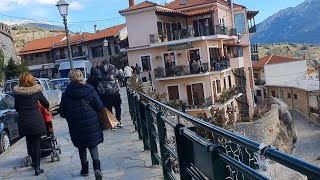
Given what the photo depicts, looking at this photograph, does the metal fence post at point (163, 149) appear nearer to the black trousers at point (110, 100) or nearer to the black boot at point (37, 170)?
the black boot at point (37, 170)

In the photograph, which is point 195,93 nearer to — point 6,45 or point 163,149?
point 6,45

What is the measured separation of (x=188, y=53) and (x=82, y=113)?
31.8 meters

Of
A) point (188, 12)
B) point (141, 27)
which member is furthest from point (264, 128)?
point (188, 12)

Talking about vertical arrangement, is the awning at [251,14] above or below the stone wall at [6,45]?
above

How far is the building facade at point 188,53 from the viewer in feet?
120

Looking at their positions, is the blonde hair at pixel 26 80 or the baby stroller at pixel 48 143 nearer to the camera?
the blonde hair at pixel 26 80

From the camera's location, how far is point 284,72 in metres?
65.5

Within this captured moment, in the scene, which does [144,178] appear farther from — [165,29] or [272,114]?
[165,29]

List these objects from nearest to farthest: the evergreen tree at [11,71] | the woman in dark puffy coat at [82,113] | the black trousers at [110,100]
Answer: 1. the woman in dark puffy coat at [82,113]
2. the black trousers at [110,100]
3. the evergreen tree at [11,71]

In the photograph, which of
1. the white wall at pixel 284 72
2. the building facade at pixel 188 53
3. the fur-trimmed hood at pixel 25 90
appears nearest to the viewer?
the fur-trimmed hood at pixel 25 90

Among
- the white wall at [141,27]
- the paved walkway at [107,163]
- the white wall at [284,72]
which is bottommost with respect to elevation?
the white wall at [284,72]

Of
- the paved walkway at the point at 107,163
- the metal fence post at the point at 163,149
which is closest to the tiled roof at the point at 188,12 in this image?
the paved walkway at the point at 107,163

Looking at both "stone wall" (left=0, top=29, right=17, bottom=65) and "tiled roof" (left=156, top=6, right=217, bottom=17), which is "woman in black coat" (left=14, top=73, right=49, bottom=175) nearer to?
"tiled roof" (left=156, top=6, right=217, bottom=17)

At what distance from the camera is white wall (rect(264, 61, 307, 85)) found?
64381mm
